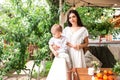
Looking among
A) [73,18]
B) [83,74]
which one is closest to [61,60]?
[73,18]

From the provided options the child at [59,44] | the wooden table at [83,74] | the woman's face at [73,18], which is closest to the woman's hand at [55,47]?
the child at [59,44]

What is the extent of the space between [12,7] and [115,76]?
285 cm

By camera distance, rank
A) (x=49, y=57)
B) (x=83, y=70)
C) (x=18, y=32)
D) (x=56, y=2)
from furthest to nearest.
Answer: (x=56, y=2) < (x=49, y=57) < (x=18, y=32) < (x=83, y=70)

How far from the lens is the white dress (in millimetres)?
4227

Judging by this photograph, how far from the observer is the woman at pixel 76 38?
4.19m

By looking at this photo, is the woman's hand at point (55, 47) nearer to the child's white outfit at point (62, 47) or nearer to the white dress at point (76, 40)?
the child's white outfit at point (62, 47)

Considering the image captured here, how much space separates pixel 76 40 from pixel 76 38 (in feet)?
0.10

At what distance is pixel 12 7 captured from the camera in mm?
5449

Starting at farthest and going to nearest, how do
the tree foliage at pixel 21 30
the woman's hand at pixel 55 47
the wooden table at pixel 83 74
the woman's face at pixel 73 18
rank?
the tree foliage at pixel 21 30, the woman's hand at pixel 55 47, the woman's face at pixel 73 18, the wooden table at pixel 83 74

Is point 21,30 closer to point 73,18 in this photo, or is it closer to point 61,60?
point 61,60

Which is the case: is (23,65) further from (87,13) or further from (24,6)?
(87,13)

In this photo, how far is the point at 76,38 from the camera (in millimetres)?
4230

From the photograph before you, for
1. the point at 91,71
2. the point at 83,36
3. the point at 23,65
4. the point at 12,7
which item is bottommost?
the point at 23,65

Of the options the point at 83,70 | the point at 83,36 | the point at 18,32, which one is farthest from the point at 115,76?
the point at 18,32
